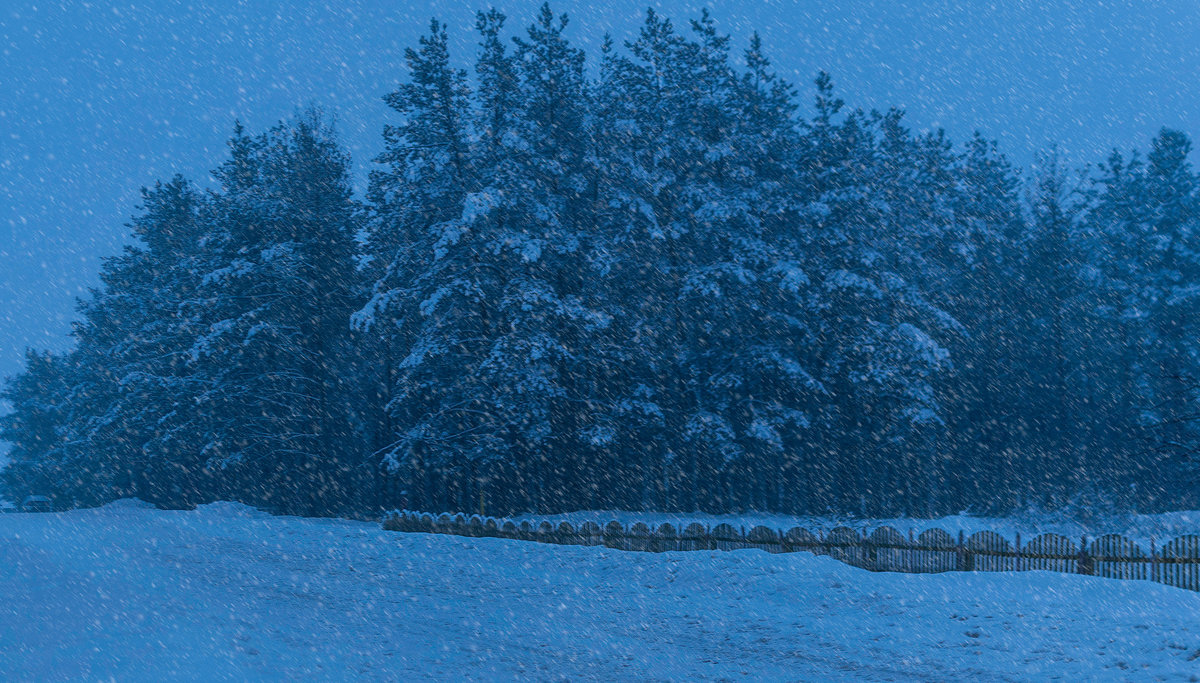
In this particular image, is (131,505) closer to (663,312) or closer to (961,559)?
(663,312)

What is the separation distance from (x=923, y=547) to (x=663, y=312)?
55.9 ft

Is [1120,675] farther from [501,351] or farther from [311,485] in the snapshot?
[311,485]

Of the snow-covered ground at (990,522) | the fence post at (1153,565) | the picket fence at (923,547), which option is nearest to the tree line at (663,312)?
the snow-covered ground at (990,522)

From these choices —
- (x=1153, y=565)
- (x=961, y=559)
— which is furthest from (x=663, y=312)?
(x=1153, y=565)

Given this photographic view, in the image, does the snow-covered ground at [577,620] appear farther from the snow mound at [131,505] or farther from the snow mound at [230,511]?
the snow mound at [131,505]

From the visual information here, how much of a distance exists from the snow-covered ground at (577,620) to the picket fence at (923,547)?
240 centimetres

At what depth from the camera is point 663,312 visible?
34.5 metres

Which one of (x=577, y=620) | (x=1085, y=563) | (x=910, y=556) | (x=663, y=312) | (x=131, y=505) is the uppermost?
(x=663, y=312)

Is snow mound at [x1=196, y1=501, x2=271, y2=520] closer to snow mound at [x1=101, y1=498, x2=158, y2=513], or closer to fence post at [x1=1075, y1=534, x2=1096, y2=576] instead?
snow mound at [x1=101, y1=498, x2=158, y2=513]

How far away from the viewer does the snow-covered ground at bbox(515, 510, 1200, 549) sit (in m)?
30.2

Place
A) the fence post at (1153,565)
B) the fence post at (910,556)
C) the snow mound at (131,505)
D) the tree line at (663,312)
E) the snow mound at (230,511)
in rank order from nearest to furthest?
the fence post at (1153,565)
the fence post at (910,556)
the tree line at (663,312)
the snow mound at (230,511)
the snow mound at (131,505)

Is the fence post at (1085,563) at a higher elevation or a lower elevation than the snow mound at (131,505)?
higher

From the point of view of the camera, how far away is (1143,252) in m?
43.3

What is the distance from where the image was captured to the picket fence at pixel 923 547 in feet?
55.4
